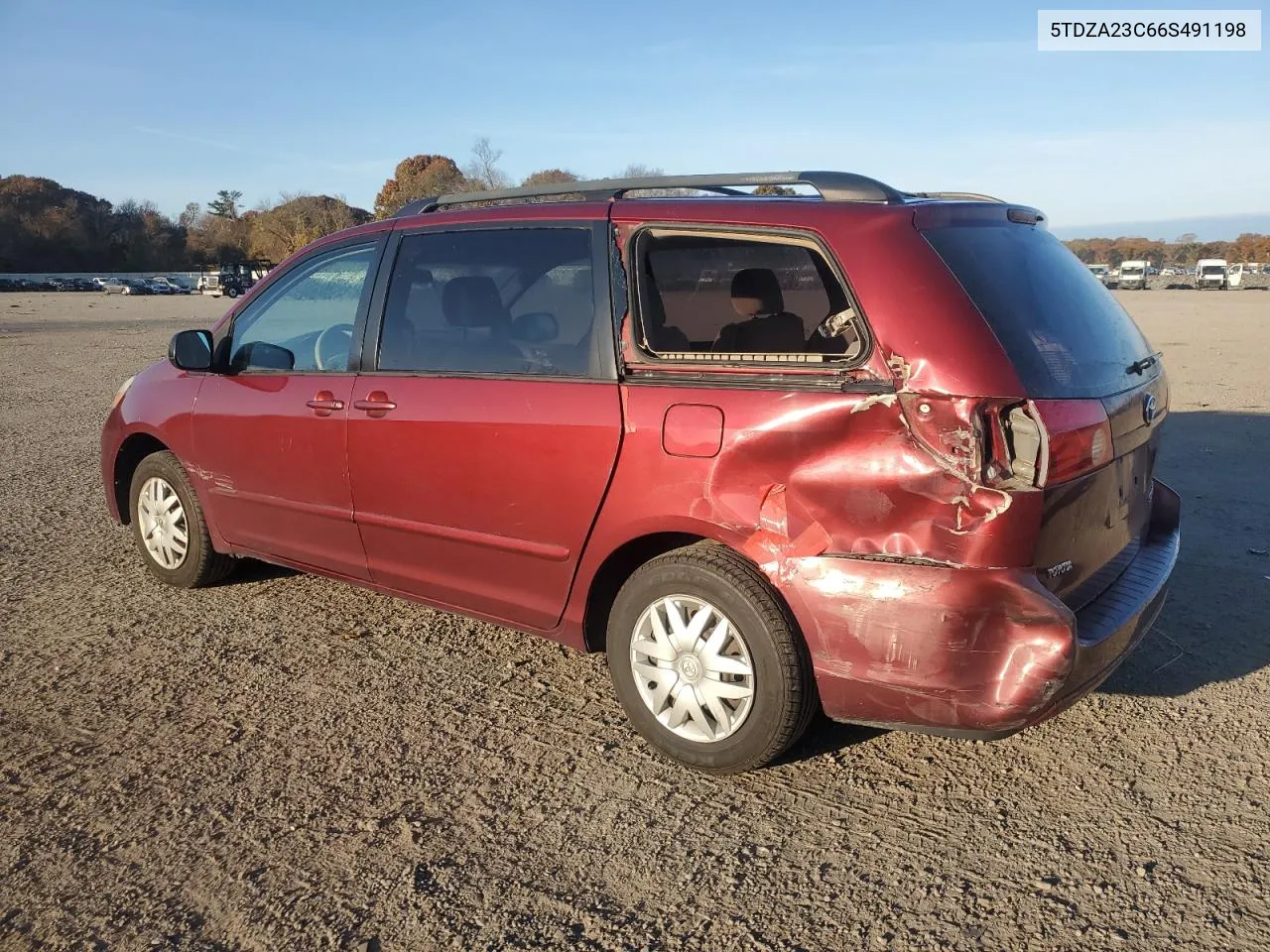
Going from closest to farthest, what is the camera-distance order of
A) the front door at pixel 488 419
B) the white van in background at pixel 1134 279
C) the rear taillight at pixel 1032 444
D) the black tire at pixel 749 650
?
the rear taillight at pixel 1032 444 < the black tire at pixel 749 650 < the front door at pixel 488 419 < the white van in background at pixel 1134 279

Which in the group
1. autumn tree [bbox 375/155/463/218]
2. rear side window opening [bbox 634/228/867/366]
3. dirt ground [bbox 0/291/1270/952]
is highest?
autumn tree [bbox 375/155/463/218]

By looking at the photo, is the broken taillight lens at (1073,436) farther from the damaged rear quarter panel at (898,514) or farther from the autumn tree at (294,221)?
the autumn tree at (294,221)

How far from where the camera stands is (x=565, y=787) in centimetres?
321

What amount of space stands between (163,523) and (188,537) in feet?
0.70

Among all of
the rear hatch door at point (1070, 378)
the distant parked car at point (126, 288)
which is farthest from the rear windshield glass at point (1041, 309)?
the distant parked car at point (126, 288)

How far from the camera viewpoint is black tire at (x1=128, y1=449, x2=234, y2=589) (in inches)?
195

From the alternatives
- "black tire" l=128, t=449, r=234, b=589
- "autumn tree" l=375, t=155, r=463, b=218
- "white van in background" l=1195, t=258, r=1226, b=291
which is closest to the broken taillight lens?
"black tire" l=128, t=449, r=234, b=589

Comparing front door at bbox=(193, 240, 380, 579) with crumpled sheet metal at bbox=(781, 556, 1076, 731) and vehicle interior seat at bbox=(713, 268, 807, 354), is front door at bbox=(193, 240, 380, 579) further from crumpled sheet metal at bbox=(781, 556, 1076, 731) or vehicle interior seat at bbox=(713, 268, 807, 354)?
crumpled sheet metal at bbox=(781, 556, 1076, 731)

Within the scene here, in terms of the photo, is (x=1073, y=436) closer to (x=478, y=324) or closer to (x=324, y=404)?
(x=478, y=324)

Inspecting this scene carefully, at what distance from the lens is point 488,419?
3654mm

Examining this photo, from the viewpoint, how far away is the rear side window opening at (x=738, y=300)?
312 cm

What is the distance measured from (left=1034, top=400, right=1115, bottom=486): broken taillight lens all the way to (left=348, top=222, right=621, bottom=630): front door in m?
1.31

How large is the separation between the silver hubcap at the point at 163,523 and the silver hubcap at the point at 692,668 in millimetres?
2816

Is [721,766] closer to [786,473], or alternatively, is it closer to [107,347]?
[786,473]
